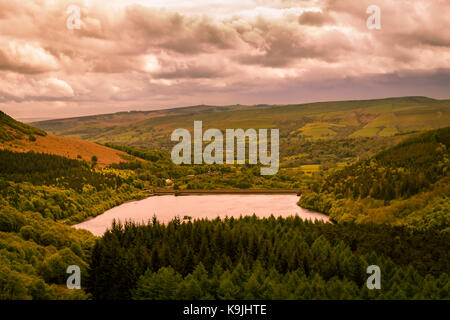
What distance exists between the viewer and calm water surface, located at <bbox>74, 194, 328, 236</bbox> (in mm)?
144500

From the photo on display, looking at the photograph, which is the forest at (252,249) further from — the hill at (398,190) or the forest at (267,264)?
the hill at (398,190)

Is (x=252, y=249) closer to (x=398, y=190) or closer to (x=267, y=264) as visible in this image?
(x=267, y=264)

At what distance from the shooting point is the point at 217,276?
6681cm

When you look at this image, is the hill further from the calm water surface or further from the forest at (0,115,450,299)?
the calm water surface

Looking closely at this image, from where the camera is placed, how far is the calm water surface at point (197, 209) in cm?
14450

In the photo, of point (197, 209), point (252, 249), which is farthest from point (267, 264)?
point (197, 209)

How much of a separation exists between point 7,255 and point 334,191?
11492 centimetres

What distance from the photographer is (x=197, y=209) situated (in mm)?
162250

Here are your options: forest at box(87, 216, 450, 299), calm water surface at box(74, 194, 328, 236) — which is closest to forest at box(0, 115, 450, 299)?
forest at box(87, 216, 450, 299)

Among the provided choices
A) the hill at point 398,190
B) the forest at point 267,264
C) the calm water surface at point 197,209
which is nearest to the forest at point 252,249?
the forest at point 267,264

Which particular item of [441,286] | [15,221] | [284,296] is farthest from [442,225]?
[15,221]
